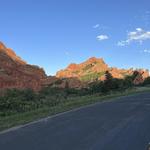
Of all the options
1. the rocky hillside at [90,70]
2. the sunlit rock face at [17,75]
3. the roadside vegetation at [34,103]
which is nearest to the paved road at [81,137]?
the roadside vegetation at [34,103]

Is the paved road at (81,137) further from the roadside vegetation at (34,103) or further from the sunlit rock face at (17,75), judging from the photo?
the sunlit rock face at (17,75)

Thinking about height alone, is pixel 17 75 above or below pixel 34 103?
above

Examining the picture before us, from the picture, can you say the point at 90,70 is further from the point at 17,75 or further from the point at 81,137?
the point at 81,137

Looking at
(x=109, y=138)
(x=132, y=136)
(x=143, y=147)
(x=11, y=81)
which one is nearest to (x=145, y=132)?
(x=132, y=136)

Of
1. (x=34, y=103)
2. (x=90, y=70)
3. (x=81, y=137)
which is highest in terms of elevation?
(x=90, y=70)

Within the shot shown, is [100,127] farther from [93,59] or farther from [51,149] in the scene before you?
[93,59]

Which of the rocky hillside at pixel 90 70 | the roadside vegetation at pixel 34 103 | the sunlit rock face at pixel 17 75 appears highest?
the rocky hillside at pixel 90 70

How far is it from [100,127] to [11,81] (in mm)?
61258

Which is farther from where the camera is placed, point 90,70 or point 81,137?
point 90,70

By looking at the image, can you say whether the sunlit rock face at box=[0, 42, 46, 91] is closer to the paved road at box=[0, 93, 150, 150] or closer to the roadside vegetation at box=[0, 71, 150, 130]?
the roadside vegetation at box=[0, 71, 150, 130]

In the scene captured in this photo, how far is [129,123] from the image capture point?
14.5 meters

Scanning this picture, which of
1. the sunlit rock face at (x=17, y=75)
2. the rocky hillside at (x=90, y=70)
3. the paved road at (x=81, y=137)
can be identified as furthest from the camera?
the rocky hillside at (x=90, y=70)

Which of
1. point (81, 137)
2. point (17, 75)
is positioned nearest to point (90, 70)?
point (17, 75)

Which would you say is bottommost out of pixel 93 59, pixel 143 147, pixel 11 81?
pixel 143 147
